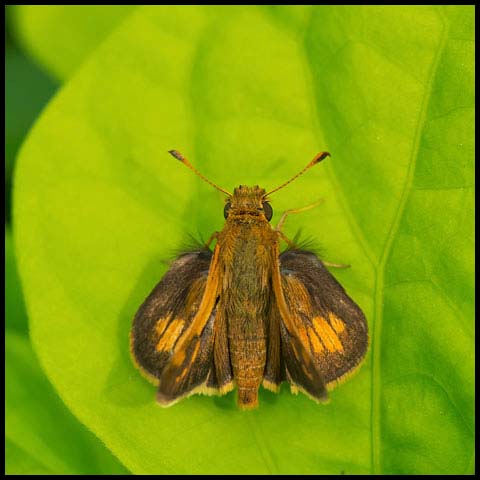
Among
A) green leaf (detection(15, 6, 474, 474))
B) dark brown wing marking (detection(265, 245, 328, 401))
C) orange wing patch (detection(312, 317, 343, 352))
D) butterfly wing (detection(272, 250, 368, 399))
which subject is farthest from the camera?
orange wing patch (detection(312, 317, 343, 352))

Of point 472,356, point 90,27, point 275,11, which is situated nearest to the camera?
point 472,356

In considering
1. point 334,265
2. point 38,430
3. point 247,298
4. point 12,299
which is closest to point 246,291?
point 247,298

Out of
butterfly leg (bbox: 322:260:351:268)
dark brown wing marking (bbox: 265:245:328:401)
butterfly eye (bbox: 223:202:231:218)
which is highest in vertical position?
butterfly eye (bbox: 223:202:231:218)

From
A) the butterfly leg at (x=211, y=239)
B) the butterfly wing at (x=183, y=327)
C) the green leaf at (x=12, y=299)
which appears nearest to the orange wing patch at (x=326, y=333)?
the butterfly wing at (x=183, y=327)

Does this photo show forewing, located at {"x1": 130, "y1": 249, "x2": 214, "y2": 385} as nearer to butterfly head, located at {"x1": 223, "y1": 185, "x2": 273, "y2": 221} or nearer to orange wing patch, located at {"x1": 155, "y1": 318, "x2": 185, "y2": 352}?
orange wing patch, located at {"x1": 155, "y1": 318, "x2": 185, "y2": 352}

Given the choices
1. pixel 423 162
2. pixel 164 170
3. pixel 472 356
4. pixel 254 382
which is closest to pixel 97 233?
pixel 164 170

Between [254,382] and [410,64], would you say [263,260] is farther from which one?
[410,64]

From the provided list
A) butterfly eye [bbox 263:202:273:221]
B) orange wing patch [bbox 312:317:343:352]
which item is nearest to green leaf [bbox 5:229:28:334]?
butterfly eye [bbox 263:202:273:221]
